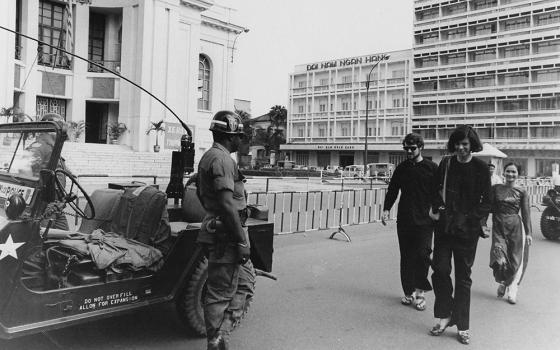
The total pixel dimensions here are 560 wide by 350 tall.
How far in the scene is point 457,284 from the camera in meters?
4.51

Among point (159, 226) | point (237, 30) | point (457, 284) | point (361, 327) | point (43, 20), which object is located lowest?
point (361, 327)

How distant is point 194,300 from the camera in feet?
13.4

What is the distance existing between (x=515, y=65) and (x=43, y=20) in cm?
4217

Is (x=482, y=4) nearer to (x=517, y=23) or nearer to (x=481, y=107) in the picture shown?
(x=517, y=23)

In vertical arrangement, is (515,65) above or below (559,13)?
below

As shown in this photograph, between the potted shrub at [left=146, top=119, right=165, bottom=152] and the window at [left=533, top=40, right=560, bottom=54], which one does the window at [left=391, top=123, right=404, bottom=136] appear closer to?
the window at [left=533, top=40, right=560, bottom=54]

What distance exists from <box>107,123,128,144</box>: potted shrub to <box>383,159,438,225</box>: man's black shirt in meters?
23.8

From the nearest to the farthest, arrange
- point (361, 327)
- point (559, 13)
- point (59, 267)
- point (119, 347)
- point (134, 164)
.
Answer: point (59, 267)
point (119, 347)
point (361, 327)
point (134, 164)
point (559, 13)

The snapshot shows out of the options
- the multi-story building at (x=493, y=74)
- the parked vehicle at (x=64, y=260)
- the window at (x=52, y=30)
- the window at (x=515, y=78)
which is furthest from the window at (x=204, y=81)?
the window at (x=515, y=78)

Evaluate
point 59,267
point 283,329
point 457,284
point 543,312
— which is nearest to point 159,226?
point 59,267

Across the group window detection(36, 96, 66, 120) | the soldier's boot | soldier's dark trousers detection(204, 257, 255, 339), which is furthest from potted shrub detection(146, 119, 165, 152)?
the soldier's boot

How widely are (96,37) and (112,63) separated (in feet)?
6.55

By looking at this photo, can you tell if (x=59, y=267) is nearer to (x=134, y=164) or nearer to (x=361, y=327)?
(x=361, y=327)

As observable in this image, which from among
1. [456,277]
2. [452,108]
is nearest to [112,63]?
[456,277]
